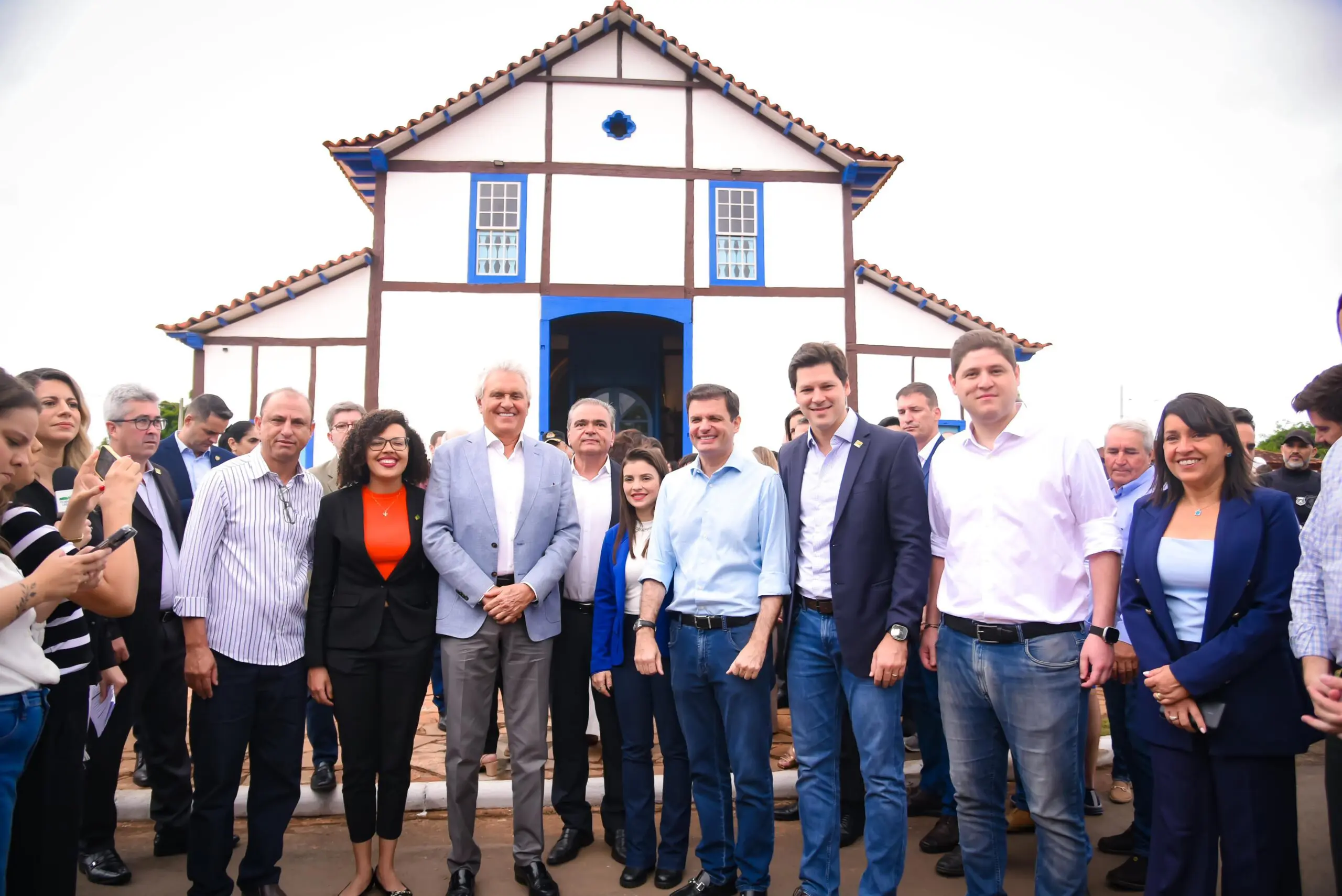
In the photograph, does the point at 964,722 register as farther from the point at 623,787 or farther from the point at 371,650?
the point at 371,650

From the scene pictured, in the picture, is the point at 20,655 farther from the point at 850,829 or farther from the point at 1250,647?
the point at 1250,647

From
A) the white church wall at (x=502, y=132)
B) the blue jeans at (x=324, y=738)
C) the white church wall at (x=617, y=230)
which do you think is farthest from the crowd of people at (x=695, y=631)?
the white church wall at (x=502, y=132)

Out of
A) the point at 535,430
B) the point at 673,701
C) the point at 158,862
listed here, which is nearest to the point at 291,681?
the point at 158,862

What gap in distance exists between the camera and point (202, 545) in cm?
371

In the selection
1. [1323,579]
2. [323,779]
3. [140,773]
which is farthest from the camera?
[140,773]

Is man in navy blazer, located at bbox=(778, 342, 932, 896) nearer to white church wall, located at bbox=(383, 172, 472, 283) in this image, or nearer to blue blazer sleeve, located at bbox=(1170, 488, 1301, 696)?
blue blazer sleeve, located at bbox=(1170, 488, 1301, 696)

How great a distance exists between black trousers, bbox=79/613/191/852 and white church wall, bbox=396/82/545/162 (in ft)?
34.2

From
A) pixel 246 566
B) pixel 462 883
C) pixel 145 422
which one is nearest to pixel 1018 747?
pixel 462 883

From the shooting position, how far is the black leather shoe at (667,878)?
3.94m

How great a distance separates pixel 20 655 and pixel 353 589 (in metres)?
1.42

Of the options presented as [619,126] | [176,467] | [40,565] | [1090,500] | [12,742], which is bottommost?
[12,742]

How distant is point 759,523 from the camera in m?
3.81

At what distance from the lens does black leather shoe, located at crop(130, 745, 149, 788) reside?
527 centimetres

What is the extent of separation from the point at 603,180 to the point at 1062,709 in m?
11.9
